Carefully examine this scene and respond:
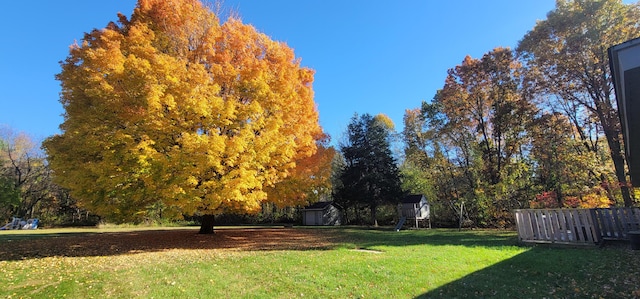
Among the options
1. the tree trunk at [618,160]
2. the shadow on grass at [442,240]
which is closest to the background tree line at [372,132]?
the tree trunk at [618,160]

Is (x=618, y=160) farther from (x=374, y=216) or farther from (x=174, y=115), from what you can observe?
(x=174, y=115)

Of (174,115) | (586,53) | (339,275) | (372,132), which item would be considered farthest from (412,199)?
(174,115)

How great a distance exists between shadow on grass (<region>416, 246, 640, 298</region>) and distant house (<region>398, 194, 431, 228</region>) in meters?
20.7

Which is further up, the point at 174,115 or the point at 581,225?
the point at 174,115

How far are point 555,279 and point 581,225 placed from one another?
550 cm

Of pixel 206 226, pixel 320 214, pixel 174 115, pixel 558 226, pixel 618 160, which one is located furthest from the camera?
pixel 320 214

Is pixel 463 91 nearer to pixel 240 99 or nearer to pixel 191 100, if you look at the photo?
pixel 240 99

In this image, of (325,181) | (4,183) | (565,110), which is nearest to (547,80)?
(565,110)

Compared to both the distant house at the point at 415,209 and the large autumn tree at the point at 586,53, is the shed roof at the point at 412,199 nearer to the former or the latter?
the distant house at the point at 415,209

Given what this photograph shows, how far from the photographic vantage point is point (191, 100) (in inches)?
418

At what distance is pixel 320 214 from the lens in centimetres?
4047

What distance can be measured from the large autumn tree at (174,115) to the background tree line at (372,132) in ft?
0.23

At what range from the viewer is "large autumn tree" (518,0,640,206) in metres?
16.3

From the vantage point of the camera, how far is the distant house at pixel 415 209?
2917 cm
